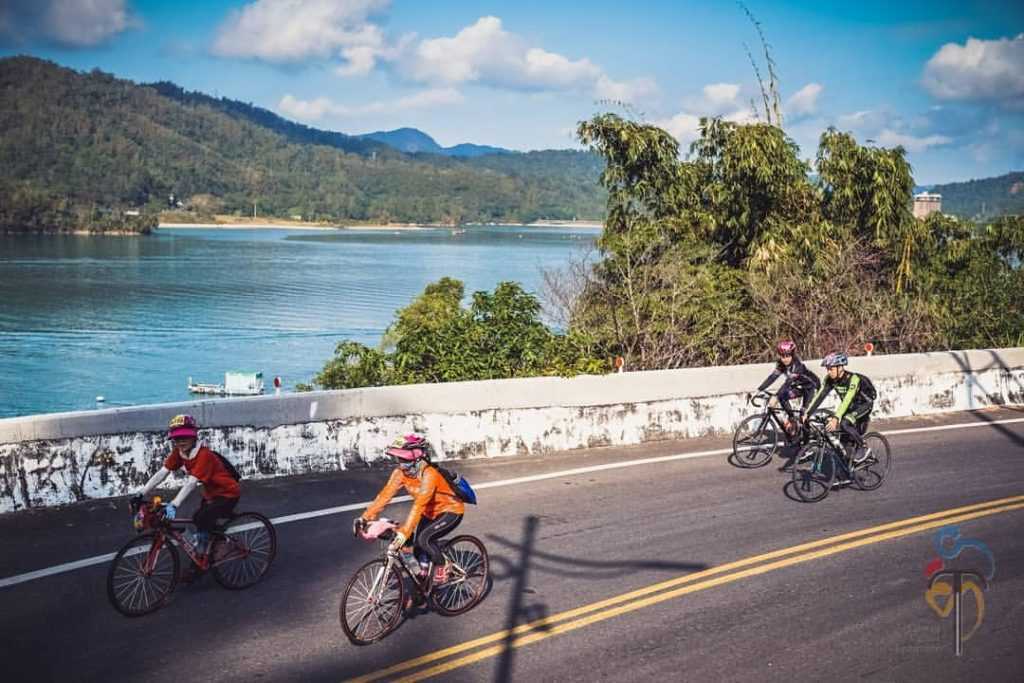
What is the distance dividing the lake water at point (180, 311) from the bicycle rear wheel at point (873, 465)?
A: 29.9 ft

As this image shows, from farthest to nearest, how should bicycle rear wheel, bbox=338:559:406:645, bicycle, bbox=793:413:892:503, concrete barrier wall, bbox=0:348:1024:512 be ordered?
bicycle, bbox=793:413:892:503 < concrete barrier wall, bbox=0:348:1024:512 < bicycle rear wheel, bbox=338:559:406:645

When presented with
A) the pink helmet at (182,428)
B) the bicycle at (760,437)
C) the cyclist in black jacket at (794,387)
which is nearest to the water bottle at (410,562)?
the pink helmet at (182,428)

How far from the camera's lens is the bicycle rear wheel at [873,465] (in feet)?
37.1

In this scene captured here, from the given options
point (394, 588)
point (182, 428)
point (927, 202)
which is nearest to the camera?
point (394, 588)

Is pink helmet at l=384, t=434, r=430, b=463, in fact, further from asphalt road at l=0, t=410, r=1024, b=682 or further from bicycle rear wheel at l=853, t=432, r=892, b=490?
bicycle rear wheel at l=853, t=432, r=892, b=490

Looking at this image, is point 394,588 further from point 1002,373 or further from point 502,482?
point 1002,373

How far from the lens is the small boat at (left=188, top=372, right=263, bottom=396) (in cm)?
6088

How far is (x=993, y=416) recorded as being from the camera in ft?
51.6

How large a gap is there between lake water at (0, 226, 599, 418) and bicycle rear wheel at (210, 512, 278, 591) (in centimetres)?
1256

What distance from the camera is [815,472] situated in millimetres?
11148

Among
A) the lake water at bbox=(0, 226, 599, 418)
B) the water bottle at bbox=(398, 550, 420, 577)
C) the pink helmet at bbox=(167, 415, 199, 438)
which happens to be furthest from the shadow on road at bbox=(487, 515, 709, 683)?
the lake water at bbox=(0, 226, 599, 418)

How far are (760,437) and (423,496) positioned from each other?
6371mm

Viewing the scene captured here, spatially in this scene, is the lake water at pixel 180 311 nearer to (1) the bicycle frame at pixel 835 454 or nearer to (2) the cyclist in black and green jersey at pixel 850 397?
(2) the cyclist in black and green jersey at pixel 850 397

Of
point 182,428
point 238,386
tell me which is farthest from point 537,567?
point 238,386
